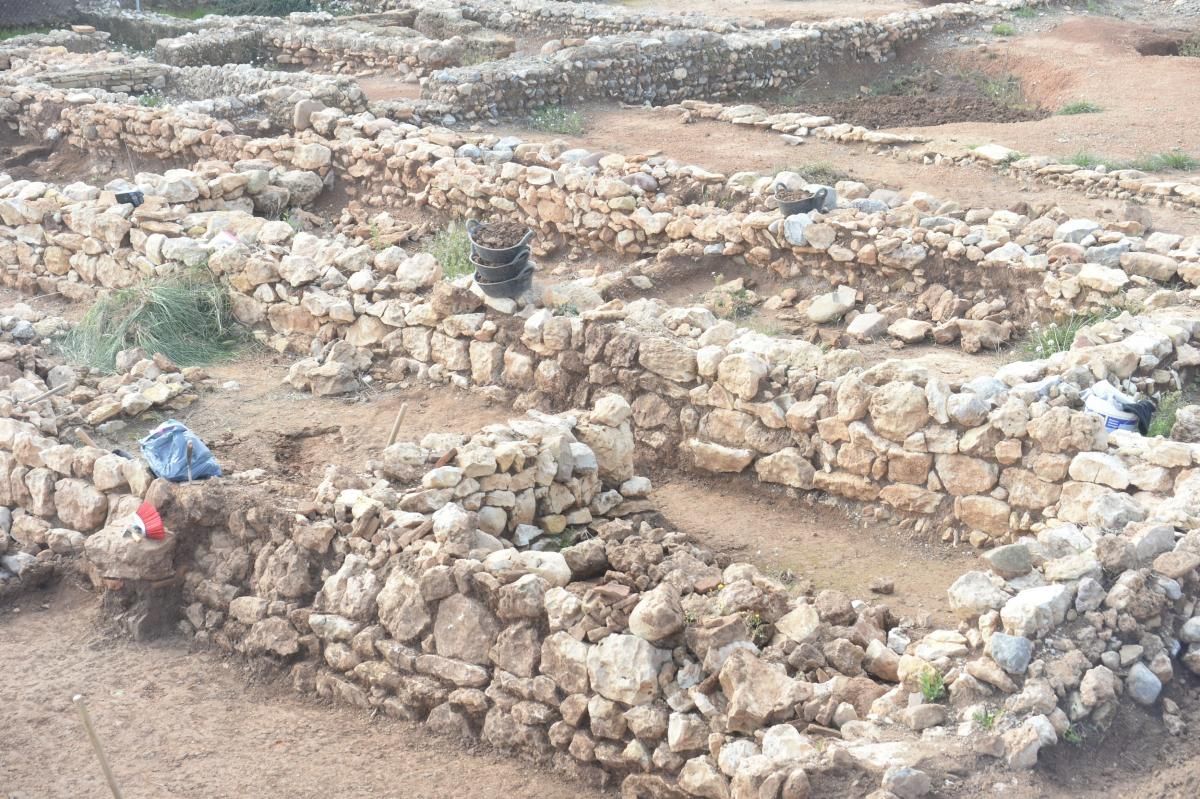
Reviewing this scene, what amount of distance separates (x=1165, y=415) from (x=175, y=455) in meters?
4.86

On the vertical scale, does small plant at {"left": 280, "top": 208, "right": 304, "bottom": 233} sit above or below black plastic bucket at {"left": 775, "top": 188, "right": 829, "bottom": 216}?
below

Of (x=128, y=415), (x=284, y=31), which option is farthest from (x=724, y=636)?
(x=284, y=31)

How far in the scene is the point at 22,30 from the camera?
21219 millimetres

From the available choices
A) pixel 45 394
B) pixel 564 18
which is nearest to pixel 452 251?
pixel 45 394

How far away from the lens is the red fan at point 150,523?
6.18m

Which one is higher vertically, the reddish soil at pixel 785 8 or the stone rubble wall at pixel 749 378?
the reddish soil at pixel 785 8

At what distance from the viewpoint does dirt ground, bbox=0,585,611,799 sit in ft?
16.8

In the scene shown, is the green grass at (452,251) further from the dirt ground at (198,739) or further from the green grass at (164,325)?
the dirt ground at (198,739)

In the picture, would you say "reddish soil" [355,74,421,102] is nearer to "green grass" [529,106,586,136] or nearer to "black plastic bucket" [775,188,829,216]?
"green grass" [529,106,586,136]

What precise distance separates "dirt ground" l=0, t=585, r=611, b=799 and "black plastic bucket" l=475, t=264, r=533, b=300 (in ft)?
10.4

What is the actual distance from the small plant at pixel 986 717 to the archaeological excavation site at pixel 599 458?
0.06 feet

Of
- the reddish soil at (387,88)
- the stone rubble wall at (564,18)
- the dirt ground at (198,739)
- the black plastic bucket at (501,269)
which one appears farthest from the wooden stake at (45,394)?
the stone rubble wall at (564,18)

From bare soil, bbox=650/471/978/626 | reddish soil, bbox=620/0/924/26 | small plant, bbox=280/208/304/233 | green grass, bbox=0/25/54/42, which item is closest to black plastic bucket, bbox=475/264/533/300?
Result: bare soil, bbox=650/471/978/626

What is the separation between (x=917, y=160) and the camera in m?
12.4
